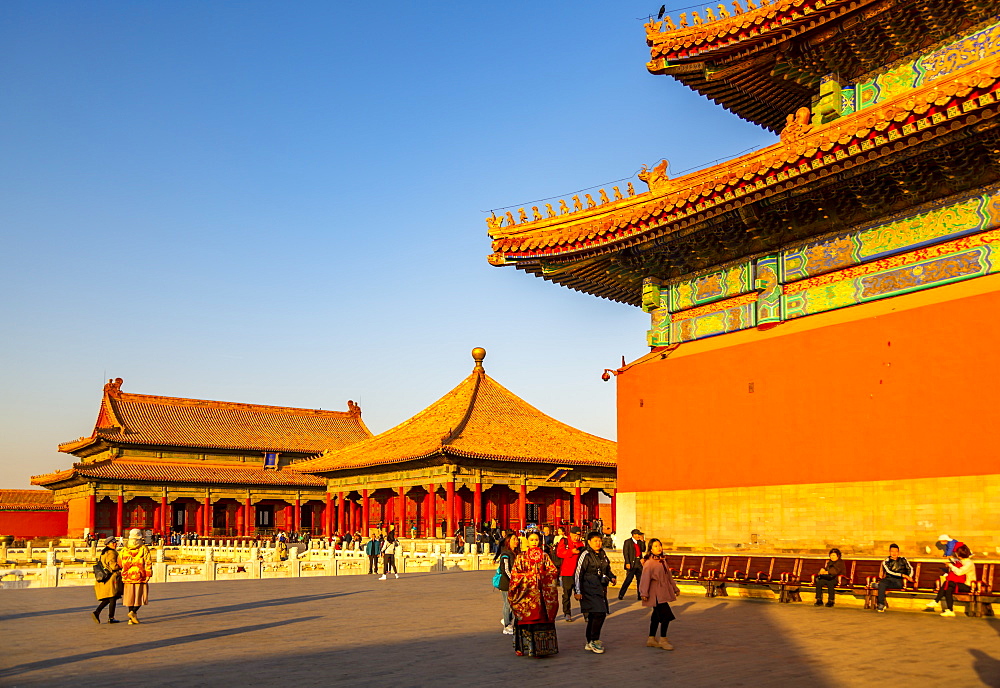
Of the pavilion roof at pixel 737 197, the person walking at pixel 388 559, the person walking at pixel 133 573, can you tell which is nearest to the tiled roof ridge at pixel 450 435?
the person walking at pixel 388 559

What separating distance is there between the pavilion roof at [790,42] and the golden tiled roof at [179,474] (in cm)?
4335

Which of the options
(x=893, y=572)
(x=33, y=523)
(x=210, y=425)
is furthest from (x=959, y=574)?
(x=33, y=523)

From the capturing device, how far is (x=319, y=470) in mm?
42438

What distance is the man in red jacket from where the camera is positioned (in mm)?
12133

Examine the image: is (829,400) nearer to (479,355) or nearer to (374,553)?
(374,553)

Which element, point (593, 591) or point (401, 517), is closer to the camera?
point (593, 591)

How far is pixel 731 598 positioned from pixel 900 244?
18.8ft

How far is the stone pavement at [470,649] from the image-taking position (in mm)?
8008

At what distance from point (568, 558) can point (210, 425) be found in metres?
50.6

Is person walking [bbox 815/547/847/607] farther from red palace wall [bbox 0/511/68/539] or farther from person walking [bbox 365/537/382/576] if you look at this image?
red palace wall [bbox 0/511/68/539]

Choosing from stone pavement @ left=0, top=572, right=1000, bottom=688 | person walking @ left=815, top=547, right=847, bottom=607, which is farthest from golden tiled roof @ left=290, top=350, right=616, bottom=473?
person walking @ left=815, top=547, right=847, bottom=607

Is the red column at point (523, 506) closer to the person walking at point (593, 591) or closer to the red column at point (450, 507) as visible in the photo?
the red column at point (450, 507)

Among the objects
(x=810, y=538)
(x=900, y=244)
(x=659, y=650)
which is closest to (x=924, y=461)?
(x=810, y=538)

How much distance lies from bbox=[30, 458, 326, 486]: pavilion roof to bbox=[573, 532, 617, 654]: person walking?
46.4m
